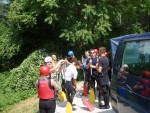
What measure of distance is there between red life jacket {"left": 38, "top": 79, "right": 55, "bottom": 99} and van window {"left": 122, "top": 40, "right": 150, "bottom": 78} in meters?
1.71

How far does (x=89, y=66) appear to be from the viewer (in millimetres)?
11703

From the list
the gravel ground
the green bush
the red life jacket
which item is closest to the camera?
the red life jacket

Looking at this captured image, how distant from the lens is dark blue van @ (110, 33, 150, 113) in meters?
5.06

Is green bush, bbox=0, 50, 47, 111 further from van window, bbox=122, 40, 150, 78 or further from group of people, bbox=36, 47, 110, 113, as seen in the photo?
van window, bbox=122, 40, 150, 78

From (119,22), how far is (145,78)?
51.9 ft

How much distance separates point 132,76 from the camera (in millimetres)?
5508

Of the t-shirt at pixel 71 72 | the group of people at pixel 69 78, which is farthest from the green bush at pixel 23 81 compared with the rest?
the t-shirt at pixel 71 72

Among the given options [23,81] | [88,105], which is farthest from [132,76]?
[23,81]

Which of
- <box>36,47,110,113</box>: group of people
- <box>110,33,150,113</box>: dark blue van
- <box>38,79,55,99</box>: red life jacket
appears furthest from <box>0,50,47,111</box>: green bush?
<box>110,33,150,113</box>: dark blue van

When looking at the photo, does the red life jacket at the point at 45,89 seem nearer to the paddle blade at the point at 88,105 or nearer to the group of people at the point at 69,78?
the group of people at the point at 69,78

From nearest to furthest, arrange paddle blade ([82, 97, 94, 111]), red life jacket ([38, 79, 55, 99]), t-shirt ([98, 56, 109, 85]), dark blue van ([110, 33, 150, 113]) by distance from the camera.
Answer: dark blue van ([110, 33, 150, 113]) < red life jacket ([38, 79, 55, 99]) < t-shirt ([98, 56, 109, 85]) < paddle blade ([82, 97, 94, 111])

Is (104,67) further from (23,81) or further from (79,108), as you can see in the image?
(23,81)

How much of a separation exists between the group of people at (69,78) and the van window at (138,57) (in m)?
1.73

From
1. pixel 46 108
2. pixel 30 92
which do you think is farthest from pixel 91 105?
pixel 30 92
